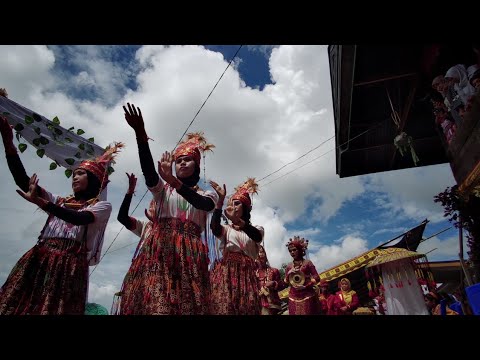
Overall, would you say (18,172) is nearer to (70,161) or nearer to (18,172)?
(18,172)

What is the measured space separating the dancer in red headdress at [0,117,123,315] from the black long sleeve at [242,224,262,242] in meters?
1.61

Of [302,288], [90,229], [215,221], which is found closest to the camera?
[90,229]

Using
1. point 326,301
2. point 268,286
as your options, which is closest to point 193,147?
point 268,286

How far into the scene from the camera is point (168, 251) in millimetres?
2621

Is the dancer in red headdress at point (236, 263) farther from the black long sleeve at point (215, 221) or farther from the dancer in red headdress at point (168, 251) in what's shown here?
the dancer in red headdress at point (168, 251)

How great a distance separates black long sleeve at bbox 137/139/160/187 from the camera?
8.47 ft

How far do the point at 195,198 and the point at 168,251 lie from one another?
1.63 feet

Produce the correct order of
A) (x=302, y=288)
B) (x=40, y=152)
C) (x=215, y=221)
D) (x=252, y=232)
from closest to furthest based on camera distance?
(x=215, y=221) < (x=252, y=232) < (x=40, y=152) < (x=302, y=288)

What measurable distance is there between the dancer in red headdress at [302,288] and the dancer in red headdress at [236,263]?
0.85 m

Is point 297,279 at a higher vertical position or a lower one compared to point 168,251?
higher

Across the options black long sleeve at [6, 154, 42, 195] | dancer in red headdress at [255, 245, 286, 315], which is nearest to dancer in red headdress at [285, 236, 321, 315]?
dancer in red headdress at [255, 245, 286, 315]
